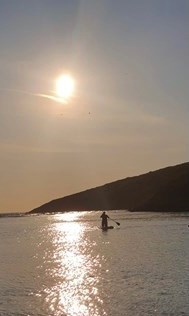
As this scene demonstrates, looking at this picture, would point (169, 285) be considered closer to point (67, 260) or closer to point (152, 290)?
point (152, 290)

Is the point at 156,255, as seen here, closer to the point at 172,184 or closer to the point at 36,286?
the point at 36,286

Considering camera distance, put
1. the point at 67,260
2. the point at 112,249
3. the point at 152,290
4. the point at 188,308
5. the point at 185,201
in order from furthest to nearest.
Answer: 1. the point at 185,201
2. the point at 112,249
3. the point at 67,260
4. the point at 152,290
5. the point at 188,308

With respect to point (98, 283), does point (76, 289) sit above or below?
below

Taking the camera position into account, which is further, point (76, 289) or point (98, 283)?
point (98, 283)

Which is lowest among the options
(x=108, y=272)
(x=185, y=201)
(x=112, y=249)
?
(x=108, y=272)

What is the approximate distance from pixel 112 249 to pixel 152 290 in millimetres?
25063

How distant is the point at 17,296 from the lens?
1100 inches

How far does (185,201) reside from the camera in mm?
173000

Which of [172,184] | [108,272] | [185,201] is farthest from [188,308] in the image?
[172,184]

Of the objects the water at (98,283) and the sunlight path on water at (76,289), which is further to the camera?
the sunlight path on water at (76,289)

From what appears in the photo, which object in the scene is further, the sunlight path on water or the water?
the sunlight path on water

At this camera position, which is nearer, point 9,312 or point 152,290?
point 9,312

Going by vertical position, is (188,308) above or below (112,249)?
below

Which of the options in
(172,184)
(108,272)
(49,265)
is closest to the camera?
(108,272)
